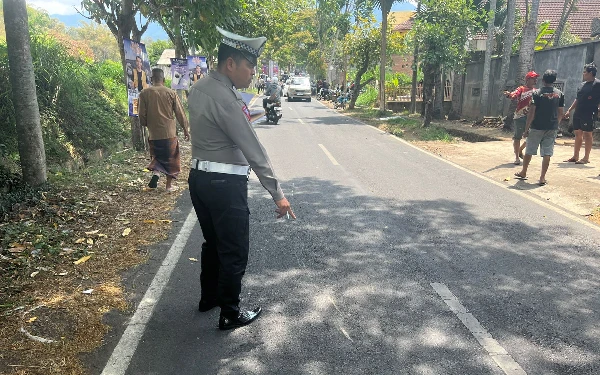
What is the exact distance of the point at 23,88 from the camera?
627cm

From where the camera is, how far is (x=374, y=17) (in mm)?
27375

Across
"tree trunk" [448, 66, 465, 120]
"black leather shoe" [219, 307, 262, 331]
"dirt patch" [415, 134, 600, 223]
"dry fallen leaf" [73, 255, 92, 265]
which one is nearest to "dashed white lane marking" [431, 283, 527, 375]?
"black leather shoe" [219, 307, 262, 331]

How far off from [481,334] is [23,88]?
6083 mm

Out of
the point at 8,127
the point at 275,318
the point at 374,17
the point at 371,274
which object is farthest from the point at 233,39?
the point at 374,17

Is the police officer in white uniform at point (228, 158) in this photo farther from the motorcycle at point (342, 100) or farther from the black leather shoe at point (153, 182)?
the motorcycle at point (342, 100)

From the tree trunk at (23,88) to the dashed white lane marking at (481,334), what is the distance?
5.39 m

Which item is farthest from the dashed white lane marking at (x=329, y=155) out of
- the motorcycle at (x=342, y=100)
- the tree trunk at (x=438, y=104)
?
the motorcycle at (x=342, y=100)

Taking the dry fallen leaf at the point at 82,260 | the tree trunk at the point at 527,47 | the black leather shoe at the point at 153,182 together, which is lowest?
the dry fallen leaf at the point at 82,260

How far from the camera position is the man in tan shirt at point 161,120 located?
24.0 ft

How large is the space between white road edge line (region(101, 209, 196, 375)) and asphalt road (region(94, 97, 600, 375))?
0.06 m

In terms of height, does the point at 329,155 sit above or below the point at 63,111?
below

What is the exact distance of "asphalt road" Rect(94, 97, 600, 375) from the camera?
10.2 feet

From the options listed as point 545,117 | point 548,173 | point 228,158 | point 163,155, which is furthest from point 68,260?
point 548,173

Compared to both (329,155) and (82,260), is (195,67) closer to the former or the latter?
(329,155)
